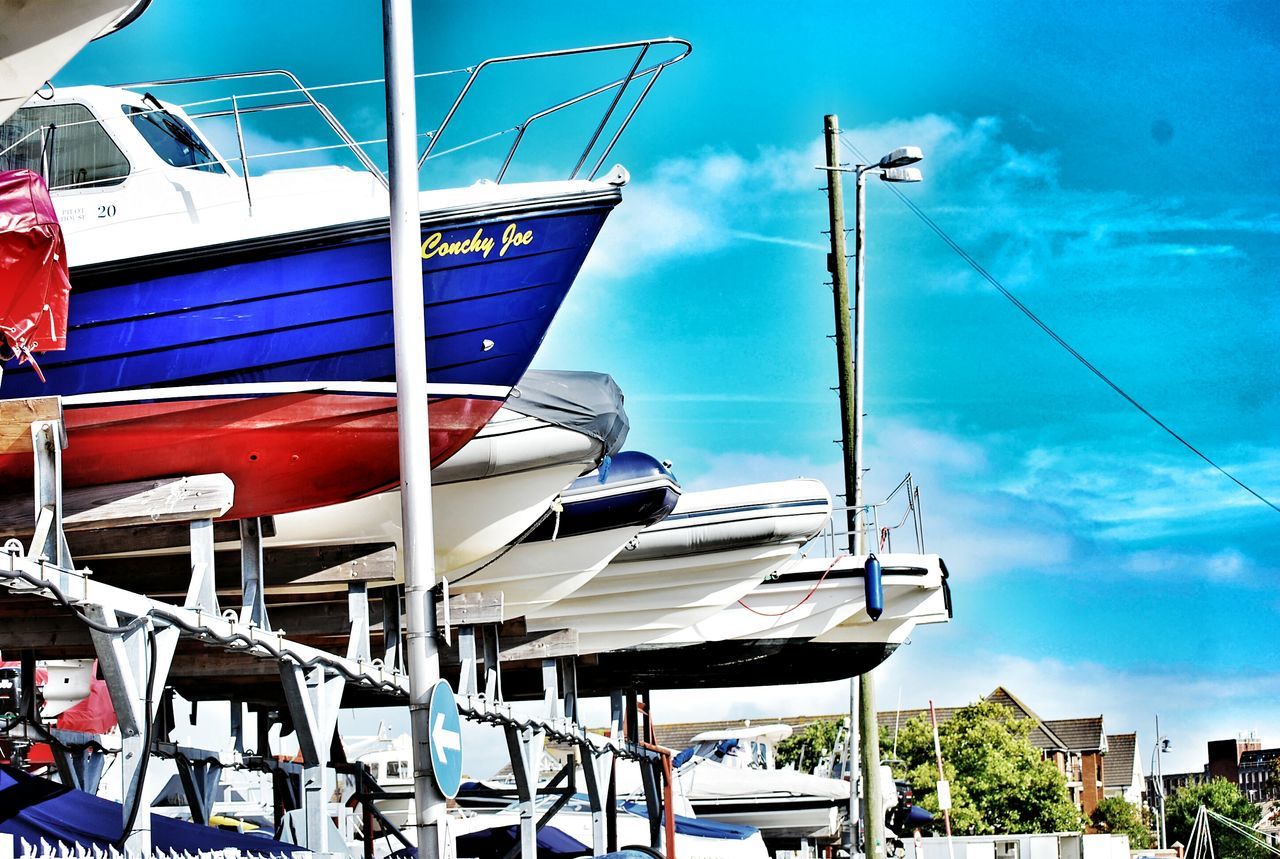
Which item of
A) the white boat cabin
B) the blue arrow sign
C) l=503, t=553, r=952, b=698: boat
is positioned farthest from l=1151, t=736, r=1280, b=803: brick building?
the blue arrow sign

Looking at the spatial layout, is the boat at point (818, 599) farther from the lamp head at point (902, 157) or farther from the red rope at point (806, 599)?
the lamp head at point (902, 157)

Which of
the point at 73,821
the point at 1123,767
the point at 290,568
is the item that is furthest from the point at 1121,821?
the point at 73,821

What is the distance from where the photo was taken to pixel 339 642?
51.7ft

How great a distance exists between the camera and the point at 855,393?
18.5 metres

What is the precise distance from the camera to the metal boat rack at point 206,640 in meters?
6.90

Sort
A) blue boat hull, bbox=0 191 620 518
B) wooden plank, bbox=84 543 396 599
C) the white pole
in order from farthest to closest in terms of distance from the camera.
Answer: wooden plank, bbox=84 543 396 599
blue boat hull, bbox=0 191 620 518
the white pole

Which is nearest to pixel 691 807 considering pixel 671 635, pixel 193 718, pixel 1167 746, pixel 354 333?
pixel 671 635

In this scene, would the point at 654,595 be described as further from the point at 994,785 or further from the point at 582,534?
the point at 994,785

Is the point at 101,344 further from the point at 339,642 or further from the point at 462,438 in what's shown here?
the point at 339,642

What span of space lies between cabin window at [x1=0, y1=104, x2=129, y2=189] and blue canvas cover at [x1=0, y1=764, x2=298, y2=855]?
429 centimetres

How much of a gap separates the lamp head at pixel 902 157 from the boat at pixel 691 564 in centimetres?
364

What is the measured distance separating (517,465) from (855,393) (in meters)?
7.12

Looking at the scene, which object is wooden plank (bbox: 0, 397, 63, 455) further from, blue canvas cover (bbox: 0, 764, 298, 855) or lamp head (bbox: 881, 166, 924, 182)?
lamp head (bbox: 881, 166, 924, 182)

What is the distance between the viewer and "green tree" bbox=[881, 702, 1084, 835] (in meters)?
41.9
